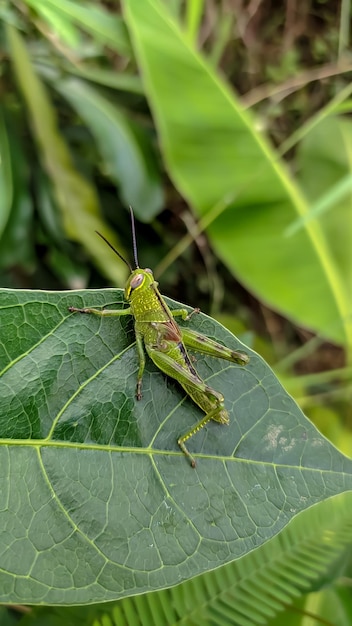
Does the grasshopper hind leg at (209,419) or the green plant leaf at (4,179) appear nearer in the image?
the grasshopper hind leg at (209,419)

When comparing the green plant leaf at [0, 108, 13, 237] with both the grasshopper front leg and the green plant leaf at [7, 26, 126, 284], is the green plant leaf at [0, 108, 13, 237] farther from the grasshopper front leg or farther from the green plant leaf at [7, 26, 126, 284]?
the grasshopper front leg

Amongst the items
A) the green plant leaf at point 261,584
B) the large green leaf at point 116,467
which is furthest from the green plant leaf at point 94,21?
the green plant leaf at point 261,584

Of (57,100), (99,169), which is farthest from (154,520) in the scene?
(57,100)

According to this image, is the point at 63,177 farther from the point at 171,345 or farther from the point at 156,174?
the point at 171,345

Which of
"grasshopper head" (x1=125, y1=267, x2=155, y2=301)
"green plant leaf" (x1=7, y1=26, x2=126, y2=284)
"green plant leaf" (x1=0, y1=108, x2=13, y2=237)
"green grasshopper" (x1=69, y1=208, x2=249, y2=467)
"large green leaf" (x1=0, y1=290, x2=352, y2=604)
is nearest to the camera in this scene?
"large green leaf" (x1=0, y1=290, x2=352, y2=604)

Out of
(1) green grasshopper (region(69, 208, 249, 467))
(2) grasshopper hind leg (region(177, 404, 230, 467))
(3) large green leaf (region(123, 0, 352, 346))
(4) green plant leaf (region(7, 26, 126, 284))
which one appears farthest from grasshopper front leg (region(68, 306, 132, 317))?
(3) large green leaf (region(123, 0, 352, 346))

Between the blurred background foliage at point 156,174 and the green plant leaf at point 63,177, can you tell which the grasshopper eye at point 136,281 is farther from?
the green plant leaf at point 63,177

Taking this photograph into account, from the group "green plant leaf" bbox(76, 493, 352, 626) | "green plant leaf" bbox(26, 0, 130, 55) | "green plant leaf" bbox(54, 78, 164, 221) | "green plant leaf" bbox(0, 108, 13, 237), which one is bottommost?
"green plant leaf" bbox(76, 493, 352, 626)
